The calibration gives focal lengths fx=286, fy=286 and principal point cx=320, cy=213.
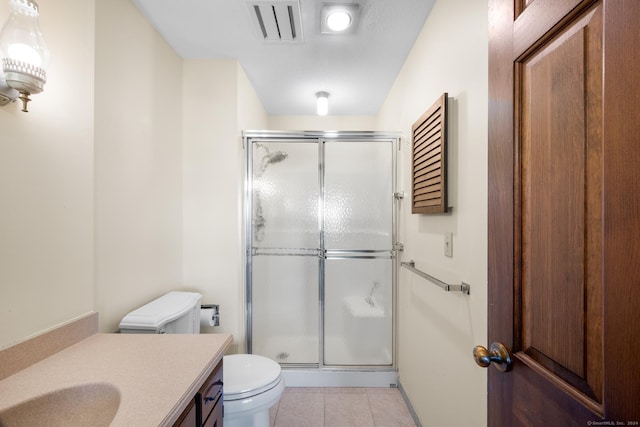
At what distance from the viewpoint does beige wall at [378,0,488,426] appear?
1096 millimetres

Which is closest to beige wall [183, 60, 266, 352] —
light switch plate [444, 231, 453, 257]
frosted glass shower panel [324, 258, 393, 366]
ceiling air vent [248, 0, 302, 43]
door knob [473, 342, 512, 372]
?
ceiling air vent [248, 0, 302, 43]

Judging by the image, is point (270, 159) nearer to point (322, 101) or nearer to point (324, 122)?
point (322, 101)

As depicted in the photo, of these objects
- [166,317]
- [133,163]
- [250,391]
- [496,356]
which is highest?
[133,163]

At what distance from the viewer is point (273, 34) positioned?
1.73 metres

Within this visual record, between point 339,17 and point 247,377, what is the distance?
1969 mm

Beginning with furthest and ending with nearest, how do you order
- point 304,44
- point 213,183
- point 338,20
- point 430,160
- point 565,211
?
point 213,183 → point 304,44 → point 338,20 → point 430,160 → point 565,211

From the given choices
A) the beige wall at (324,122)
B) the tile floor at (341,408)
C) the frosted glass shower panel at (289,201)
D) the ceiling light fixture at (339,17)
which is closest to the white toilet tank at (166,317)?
the frosted glass shower panel at (289,201)

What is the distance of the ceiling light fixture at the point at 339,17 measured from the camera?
1516 mm

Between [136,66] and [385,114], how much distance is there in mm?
2009

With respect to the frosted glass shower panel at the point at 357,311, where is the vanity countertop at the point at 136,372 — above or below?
above

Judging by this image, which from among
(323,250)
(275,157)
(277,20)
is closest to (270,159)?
(275,157)

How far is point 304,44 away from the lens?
6.14 ft

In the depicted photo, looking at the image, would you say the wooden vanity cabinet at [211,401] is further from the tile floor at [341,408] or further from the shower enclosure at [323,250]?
the shower enclosure at [323,250]

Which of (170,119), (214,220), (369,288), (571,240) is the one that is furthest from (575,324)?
(170,119)
